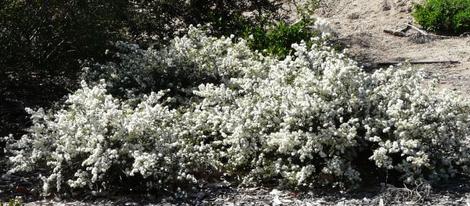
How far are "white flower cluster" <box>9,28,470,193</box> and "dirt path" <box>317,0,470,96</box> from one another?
2.66 metres

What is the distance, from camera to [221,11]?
9.44m

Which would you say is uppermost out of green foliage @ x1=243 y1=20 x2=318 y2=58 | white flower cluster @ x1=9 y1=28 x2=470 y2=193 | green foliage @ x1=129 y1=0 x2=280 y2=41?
green foliage @ x1=129 y1=0 x2=280 y2=41

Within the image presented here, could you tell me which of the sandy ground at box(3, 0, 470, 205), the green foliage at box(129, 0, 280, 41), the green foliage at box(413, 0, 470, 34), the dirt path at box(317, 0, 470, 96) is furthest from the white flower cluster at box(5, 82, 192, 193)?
the green foliage at box(413, 0, 470, 34)

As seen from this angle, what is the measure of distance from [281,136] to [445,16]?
22.8 feet

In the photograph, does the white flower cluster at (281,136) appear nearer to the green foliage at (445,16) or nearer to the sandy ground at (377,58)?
the sandy ground at (377,58)

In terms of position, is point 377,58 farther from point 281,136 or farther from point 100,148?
point 100,148

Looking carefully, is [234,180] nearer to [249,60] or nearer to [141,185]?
[141,185]

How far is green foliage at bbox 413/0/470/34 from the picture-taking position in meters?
11.1

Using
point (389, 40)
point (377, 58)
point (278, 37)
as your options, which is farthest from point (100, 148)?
point (389, 40)

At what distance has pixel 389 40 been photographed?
35.8 feet

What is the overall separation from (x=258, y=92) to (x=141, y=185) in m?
1.26

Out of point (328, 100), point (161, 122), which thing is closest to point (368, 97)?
point (328, 100)

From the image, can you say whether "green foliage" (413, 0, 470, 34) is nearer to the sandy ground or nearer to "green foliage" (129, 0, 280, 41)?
the sandy ground

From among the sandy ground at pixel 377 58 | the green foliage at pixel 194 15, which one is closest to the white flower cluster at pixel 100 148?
the sandy ground at pixel 377 58
